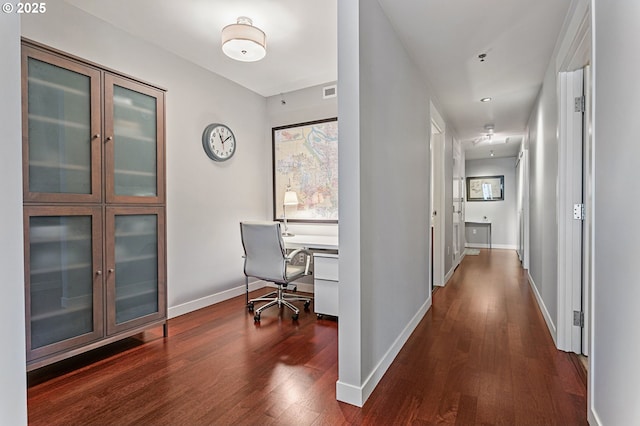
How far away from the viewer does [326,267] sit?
3.11 m

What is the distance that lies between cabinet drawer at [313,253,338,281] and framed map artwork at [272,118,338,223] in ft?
2.96

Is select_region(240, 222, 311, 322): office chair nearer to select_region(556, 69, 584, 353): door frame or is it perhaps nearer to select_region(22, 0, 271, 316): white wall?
select_region(22, 0, 271, 316): white wall

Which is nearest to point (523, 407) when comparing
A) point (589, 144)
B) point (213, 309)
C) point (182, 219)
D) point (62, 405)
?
point (589, 144)

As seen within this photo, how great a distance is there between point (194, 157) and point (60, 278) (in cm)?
174

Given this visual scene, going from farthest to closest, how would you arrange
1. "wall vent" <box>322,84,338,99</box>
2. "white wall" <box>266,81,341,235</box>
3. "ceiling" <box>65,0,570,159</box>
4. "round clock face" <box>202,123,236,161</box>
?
1. "white wall" <box>266,81,341,235</box>
2. "wall vent" <box>322,84,338,99</box>
3. "round clock face" <box>202,123,236,161</box>
4. "ceiling" <box>65,0,570,159</box>

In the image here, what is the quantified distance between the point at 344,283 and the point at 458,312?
211cm

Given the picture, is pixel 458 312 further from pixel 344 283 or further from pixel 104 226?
pixel 104 226

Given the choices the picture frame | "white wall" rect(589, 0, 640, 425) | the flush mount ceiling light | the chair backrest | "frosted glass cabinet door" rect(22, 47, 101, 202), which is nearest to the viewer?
"white wall" rect(589, 0, 640, 425)

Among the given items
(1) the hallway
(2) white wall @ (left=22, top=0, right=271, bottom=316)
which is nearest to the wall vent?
(2) white wall @ (left=22, top=0, right=271, bottom=316)

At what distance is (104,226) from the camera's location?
Result: 2303 mm

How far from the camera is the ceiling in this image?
224 cm

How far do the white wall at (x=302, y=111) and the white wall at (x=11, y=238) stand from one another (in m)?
3.34

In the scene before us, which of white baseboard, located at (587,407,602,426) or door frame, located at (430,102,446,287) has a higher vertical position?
door frame, located at (430,102,446,287)

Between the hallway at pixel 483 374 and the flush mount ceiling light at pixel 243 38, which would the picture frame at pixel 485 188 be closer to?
the hallway at pixel 483 374
